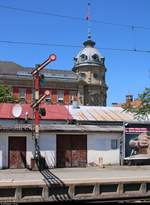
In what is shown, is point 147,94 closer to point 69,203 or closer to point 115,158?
point 115,158

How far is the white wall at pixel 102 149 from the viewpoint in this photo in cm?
3534

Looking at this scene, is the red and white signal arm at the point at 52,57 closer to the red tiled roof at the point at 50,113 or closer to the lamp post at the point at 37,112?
the lamp post at the point at 37,112

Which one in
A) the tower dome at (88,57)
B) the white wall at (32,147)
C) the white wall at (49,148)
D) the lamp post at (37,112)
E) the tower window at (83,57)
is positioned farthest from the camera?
the tower window at (83,57)

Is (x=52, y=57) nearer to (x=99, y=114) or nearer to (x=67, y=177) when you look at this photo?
(x=67, y=177)

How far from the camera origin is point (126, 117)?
154ft

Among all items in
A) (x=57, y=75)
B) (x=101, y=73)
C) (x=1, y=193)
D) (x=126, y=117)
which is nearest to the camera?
(x=1, y=193)

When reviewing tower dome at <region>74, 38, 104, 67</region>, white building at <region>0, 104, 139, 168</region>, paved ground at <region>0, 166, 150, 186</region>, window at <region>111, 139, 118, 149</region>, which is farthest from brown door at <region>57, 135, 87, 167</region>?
tower dome at <region>74, 38, 104, 67</region>

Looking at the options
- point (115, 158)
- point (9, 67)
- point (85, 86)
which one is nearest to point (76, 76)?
point (85, 86)

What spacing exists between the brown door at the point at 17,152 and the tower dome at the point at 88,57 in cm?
8387

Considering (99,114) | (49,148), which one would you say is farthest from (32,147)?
(99,114)

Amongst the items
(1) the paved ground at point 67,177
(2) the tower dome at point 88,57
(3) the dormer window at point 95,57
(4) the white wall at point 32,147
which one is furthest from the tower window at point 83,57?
(1) the paved ground at point 67,177

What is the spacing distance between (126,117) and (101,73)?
2775 inches

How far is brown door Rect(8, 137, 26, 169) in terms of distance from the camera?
1294 inches

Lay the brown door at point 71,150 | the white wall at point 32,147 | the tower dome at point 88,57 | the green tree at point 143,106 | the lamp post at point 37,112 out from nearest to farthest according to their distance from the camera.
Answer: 1. the lamp post at point 37,112
2. the white wall at point 32,147
3. the brown door at point 71,150
4. the green tree at point 143,106
5. the tower dome at point 88,57
